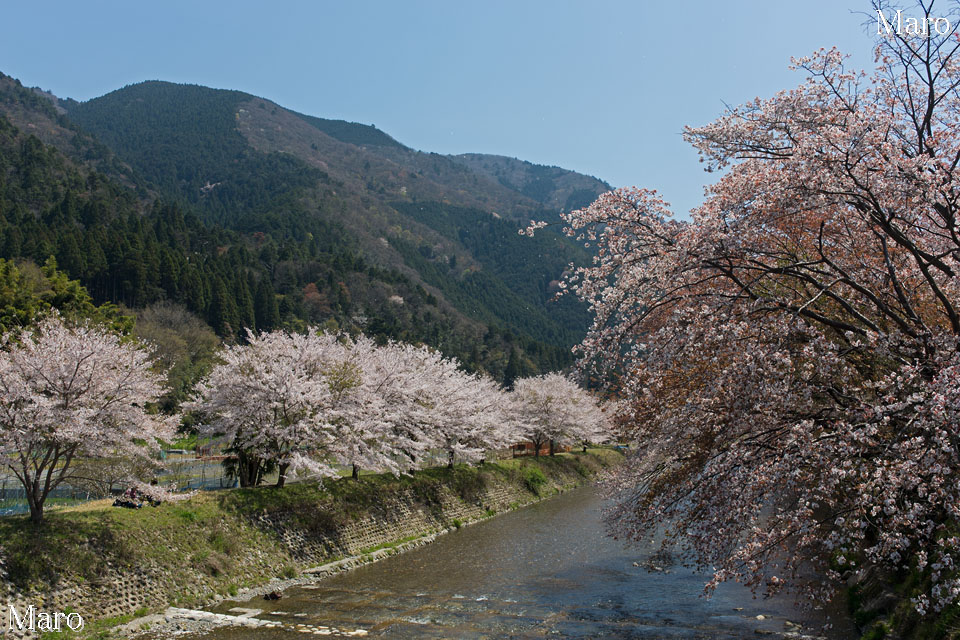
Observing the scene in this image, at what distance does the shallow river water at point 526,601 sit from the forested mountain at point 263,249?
54.7m

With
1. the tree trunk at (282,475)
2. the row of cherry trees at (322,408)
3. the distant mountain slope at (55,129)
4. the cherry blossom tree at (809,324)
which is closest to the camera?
the cherry blossom tree at (809,324)

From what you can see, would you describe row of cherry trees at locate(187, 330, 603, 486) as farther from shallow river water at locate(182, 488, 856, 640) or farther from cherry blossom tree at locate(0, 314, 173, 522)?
cherry blossom tree at locate(0, 314, 173, 522)

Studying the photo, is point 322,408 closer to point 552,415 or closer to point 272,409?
point 272,409

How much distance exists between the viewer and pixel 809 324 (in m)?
9.19

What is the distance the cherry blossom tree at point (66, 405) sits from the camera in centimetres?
1504

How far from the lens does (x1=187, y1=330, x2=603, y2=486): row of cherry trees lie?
23156mm

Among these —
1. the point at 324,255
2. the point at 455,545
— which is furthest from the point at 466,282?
the point at 455,545

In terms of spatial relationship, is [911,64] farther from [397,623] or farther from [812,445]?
[397,623]

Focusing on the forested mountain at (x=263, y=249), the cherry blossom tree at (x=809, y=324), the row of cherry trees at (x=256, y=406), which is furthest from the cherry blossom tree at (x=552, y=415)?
the cherry blossom tree at (x=809, y=324)

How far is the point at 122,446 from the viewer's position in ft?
55.4

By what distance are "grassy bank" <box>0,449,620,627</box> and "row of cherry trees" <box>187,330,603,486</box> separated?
1580 mm

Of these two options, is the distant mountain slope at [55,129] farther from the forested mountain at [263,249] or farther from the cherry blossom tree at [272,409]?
the cherry blossom tree at [272,409]

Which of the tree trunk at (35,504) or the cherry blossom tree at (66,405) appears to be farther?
the tree trunk at (35,504)

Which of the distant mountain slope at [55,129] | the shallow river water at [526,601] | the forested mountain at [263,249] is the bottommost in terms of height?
the shallow river water at [526,601]
